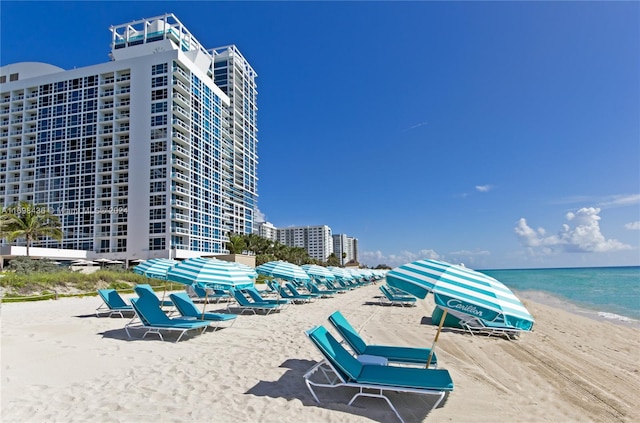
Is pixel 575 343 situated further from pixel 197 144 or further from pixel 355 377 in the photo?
pixel 197 144

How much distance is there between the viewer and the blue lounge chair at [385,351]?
585 centimetres

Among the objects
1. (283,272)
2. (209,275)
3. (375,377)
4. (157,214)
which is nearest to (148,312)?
(209,275)

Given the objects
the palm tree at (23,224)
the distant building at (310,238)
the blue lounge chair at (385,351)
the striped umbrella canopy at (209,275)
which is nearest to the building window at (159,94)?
the palm tree at (23,224)

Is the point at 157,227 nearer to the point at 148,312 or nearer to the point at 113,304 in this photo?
the point at 113,304

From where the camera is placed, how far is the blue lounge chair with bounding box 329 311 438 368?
585cm

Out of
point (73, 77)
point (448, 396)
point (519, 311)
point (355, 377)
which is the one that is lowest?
point (448, 396)

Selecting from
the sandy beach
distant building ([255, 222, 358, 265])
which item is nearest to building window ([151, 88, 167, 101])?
the sandy beach

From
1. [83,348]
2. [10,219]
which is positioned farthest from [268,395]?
[10,219]

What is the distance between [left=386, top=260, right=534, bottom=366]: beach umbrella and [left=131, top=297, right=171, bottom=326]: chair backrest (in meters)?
5.57

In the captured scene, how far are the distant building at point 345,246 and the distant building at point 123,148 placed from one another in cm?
11653

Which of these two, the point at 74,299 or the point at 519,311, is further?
the point at 74,299

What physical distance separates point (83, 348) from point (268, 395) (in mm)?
4376

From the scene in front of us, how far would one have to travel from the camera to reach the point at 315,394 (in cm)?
488

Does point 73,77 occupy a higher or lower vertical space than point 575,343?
higher
